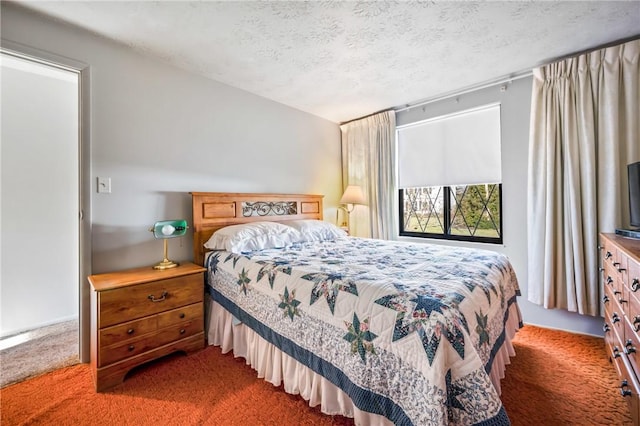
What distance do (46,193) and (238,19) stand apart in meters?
2.54

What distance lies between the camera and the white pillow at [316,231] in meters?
2.78

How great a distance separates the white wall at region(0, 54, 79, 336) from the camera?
7.73 feet

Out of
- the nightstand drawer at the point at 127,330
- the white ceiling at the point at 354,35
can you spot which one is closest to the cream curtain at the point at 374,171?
the white ceiling at the point at 354,35

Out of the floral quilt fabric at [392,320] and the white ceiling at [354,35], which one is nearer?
the floral quilt fabric at [392,320]

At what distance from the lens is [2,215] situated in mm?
2330

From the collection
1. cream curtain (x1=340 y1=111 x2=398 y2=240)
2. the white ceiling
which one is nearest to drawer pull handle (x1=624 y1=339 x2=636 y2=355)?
the white ceiling

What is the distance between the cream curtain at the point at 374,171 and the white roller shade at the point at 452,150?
0.18 meters

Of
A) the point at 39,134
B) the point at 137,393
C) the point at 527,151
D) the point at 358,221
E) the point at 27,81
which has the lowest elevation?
the point at 137,393

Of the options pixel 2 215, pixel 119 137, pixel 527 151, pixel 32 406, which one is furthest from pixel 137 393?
pixel 527 151

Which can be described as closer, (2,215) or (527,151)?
(2,215)

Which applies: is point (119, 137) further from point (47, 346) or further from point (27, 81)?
point (47, 346)

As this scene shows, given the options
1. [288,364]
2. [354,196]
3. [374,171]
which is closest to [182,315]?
[288,364]

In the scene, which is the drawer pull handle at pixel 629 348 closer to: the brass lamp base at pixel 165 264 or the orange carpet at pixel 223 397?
the orange carpet at pixel 223 397

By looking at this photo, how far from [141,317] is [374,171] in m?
3.05
